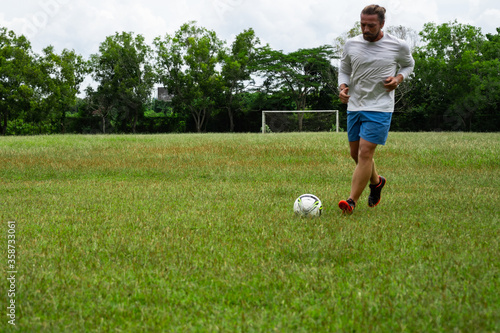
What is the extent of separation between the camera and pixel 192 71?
1815 inches

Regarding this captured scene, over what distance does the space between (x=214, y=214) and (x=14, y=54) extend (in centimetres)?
4094

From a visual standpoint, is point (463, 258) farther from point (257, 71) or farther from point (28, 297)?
point (257, 71)

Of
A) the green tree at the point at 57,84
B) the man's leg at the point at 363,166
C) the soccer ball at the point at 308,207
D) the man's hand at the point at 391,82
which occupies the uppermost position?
the green tree at the point at 57,84

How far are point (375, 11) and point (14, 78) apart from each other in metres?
40.7

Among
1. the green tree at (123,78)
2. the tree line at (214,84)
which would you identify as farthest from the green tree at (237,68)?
the green tree at (123,78)

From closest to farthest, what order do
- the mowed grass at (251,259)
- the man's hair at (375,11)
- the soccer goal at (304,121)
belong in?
the mowed grass at (251,259)
the man's hair at (375,11)
the soccer goal at (304,121)

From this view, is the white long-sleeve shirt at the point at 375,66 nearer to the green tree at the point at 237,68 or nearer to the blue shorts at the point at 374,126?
the blue shorts at the point at 374,126


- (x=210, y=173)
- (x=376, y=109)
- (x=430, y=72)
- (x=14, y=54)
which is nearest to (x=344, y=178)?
(x=210, y=173)

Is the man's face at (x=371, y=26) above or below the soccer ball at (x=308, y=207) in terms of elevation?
above

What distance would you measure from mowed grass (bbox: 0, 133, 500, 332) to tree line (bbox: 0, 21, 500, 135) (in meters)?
33.4

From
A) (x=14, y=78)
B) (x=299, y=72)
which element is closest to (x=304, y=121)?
(x=299, y=72)

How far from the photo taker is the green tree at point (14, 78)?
3853 cm

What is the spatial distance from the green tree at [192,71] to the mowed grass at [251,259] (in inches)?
1469

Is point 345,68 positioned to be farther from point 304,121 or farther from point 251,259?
point 304,121
